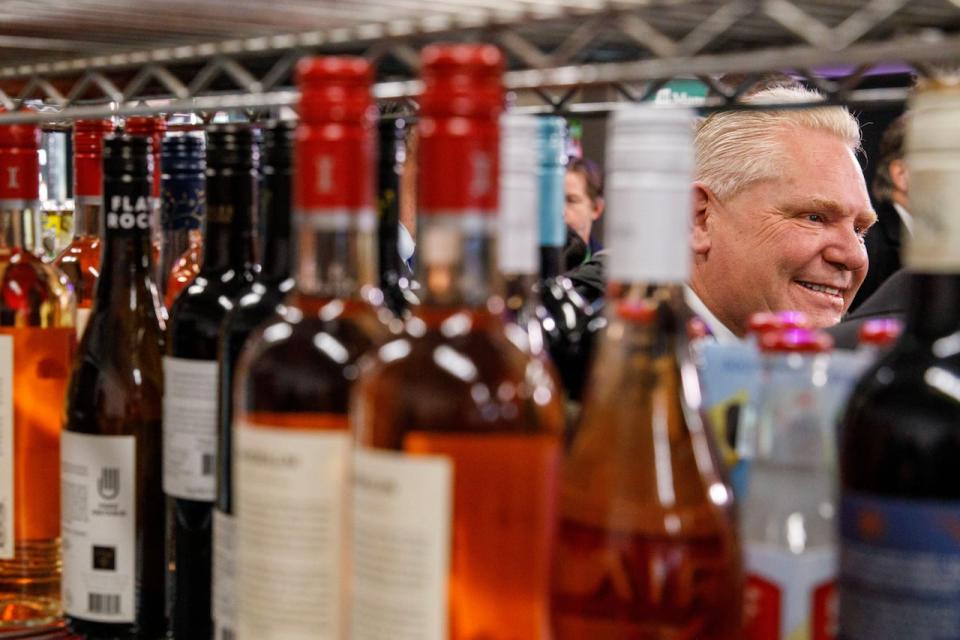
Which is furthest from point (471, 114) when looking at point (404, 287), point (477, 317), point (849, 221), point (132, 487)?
point (849, 221)

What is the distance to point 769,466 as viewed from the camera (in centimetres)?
65

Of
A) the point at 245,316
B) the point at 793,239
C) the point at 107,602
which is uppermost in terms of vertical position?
the point at 793,239

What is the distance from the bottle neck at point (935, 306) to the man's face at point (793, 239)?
192 cm

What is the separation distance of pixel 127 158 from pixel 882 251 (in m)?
3.39

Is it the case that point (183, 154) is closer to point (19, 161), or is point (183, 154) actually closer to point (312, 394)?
point (19, 161)

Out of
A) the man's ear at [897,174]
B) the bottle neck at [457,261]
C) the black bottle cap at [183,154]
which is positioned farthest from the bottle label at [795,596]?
the man's ear at [897,174]

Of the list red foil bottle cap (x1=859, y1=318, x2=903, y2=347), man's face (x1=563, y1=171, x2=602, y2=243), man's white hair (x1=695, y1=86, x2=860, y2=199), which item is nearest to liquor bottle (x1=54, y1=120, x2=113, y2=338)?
red foil bottle cap (x1=859, y1=318, x2=903, y2=347)

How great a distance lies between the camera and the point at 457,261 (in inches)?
23.3

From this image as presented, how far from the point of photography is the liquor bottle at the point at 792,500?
2.04 ft

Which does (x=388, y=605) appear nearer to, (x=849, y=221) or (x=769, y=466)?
(x=769, y=466)

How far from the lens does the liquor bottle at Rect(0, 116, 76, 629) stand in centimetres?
93

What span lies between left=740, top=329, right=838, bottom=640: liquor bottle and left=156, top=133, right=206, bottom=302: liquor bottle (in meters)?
0.46

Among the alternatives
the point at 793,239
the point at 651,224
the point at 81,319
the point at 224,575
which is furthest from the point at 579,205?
the point at 651,224

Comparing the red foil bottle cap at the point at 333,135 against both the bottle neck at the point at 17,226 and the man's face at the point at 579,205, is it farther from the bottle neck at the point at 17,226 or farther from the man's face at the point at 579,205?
the man's face at the point at 579,205
